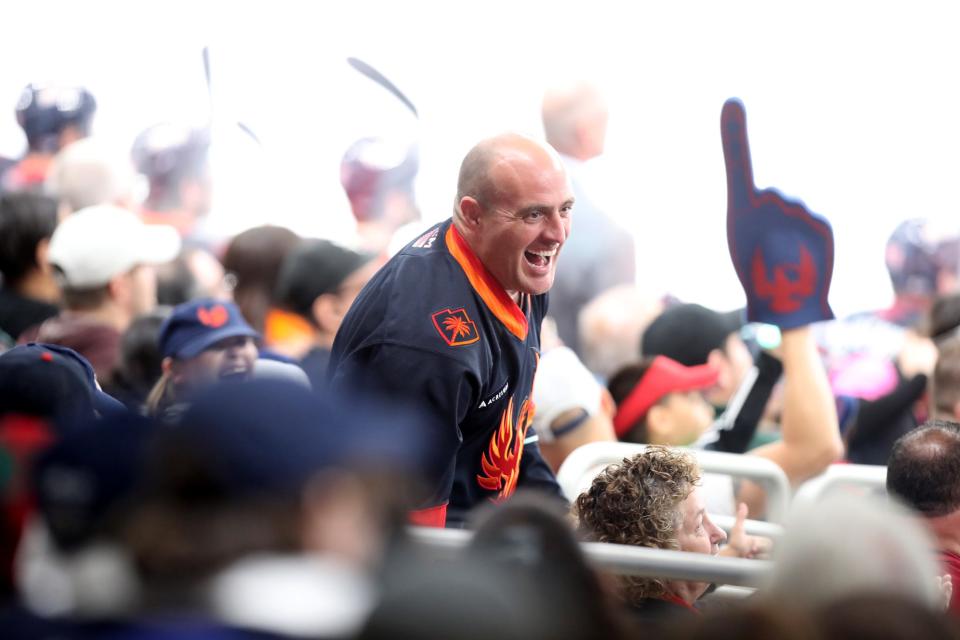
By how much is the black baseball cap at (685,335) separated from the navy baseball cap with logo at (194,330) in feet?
4.47

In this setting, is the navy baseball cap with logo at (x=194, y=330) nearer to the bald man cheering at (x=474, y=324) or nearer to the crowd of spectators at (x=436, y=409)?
the crowd of spectators at (x=436, y=409)

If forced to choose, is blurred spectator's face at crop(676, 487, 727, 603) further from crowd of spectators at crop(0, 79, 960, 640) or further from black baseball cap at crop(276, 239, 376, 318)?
black baseball cap at crop(276, 239, 376, 318)

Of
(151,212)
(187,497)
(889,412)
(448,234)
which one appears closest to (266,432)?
(187,497)

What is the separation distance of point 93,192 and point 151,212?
0.91m

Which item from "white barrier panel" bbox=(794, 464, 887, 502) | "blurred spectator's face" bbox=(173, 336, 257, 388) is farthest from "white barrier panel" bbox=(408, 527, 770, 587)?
"blurred spectator's face" bbox=(173, 336, 257, 388)

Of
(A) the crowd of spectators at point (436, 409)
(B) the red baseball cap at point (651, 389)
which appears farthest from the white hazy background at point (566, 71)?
(B) the red baseball cap at point (651, 389)

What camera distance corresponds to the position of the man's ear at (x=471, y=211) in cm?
322

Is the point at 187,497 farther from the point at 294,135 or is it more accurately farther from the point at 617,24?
the point at 617,24

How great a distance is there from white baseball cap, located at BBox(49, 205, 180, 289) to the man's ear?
131 centimetres

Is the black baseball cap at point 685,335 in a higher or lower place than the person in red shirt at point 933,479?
lower

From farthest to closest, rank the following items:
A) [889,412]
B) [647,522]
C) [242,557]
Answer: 1. [889,412]
2. [647,522]
3. [242,557]

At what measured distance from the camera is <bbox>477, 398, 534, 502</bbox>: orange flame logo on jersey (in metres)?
3.15

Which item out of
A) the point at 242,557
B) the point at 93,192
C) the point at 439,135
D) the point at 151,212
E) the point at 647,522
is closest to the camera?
the point at 242,557

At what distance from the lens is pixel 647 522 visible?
2.67m
